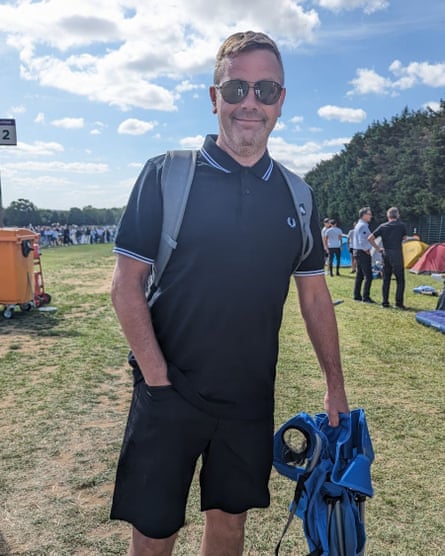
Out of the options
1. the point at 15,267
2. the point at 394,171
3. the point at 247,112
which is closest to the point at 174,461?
the point at 247,112

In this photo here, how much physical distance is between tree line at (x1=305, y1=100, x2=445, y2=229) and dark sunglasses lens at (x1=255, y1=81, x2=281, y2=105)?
43.6 metres

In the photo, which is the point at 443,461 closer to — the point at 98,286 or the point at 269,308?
the point at 269,308

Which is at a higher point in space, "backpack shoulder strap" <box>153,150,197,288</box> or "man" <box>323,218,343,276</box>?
"backpack shoulder strap" <box>153,150,197,288</box>

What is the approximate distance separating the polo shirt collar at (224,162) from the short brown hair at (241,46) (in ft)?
0.81

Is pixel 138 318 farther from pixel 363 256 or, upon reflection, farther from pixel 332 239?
pixel 332 239

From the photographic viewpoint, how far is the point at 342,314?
32.2 feet

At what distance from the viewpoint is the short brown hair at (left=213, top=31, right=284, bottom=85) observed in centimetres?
182

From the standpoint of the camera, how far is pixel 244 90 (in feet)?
6.05

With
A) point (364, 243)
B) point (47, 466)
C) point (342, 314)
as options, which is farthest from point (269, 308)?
point (364, 243)

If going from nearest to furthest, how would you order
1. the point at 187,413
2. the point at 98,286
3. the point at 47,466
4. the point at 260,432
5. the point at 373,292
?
the point at 187,413
the point at 260,432
the point at 47,466
the point at 373,292
the point at 98,286

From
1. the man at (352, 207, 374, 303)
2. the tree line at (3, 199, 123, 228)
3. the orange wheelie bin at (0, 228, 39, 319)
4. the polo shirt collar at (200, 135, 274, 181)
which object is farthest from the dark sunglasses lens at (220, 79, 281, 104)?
the tree line at (3, 199, 123, 228)

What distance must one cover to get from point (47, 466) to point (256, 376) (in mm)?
2417

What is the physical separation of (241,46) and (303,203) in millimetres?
625

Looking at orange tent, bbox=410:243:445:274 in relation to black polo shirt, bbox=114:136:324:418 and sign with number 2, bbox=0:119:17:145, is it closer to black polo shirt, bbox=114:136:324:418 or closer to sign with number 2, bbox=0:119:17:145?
sign with number 2, bbox=0:119:17:145
